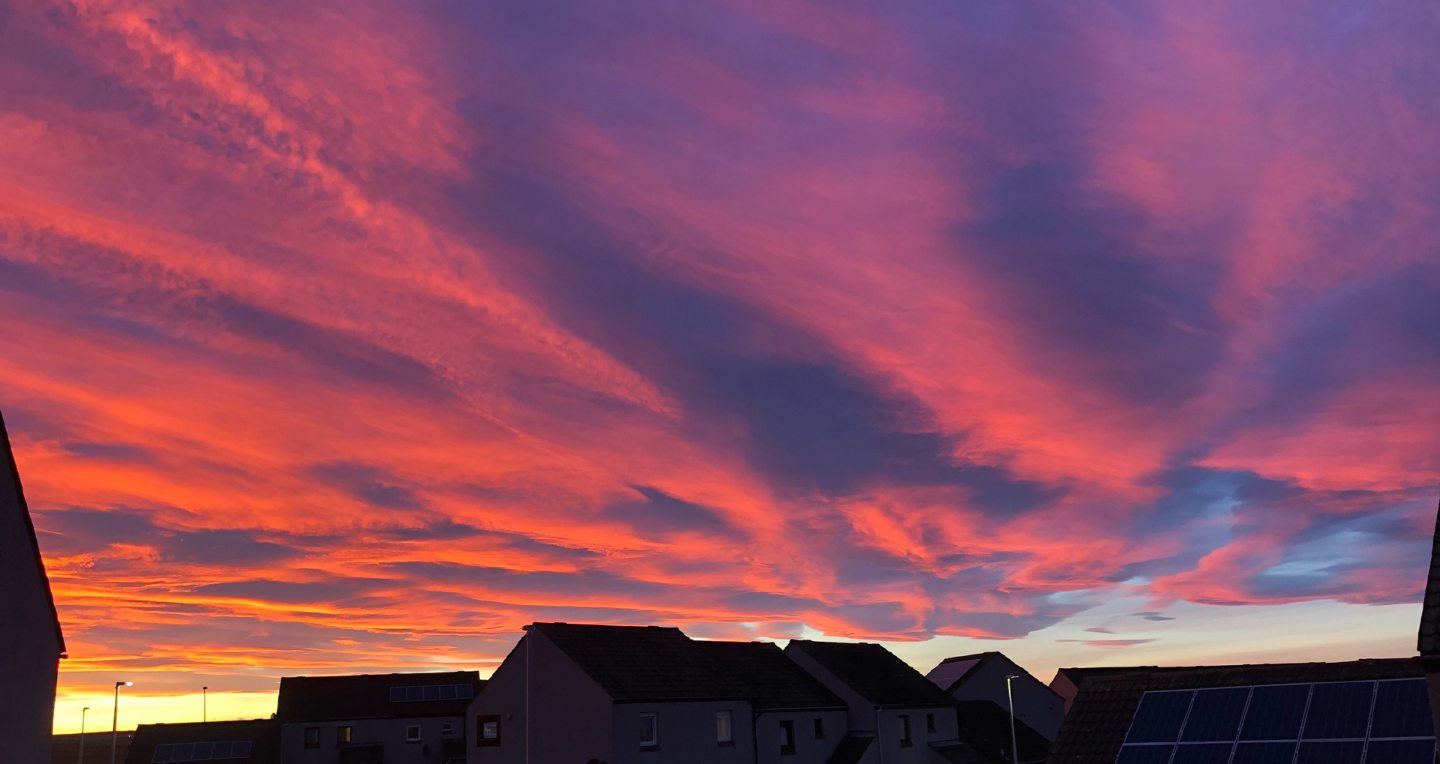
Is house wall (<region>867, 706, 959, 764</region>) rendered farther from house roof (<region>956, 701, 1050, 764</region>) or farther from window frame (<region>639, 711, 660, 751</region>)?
window frame (<region>639, 711, 660, 751</region>)

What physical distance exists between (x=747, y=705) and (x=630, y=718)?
8.33m

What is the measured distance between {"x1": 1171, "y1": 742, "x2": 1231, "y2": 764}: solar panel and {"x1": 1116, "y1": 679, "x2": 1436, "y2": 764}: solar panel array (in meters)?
0.03

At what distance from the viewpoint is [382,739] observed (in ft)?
305

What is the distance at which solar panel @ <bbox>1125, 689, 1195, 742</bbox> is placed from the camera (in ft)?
100

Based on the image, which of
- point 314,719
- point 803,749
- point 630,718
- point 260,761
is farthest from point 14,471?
point 260,761

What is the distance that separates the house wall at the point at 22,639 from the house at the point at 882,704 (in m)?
40.8

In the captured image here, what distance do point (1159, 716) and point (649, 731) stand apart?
88.0 ft

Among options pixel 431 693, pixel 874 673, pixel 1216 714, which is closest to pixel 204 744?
pixel 431 693

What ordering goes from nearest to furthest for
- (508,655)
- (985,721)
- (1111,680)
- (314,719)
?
(1111,680), (508,655), (985,721), (314,719)

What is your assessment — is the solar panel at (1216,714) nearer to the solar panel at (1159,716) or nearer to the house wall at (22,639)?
the solar panel at (1159,716)

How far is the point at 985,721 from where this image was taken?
74.8 m

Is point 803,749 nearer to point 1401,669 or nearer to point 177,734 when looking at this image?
point 1401,669

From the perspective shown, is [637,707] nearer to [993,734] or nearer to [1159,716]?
[1159,716]

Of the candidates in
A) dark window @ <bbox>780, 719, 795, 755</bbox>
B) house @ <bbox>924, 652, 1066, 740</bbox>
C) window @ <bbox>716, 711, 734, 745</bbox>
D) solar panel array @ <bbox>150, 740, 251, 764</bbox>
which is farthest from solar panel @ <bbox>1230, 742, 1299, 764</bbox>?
solar panel array @ <bbox>150, 740, 251, 764</bbox>
